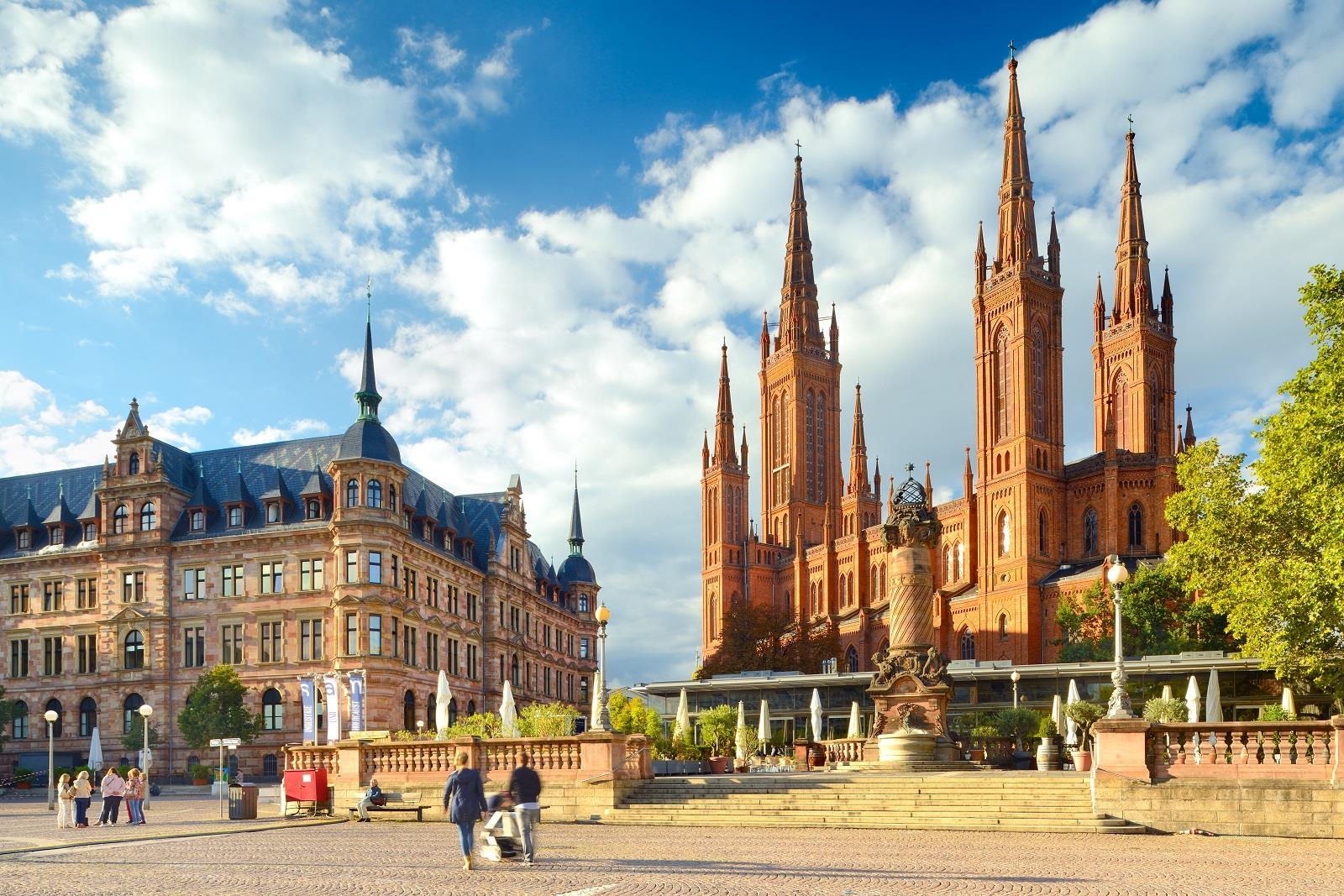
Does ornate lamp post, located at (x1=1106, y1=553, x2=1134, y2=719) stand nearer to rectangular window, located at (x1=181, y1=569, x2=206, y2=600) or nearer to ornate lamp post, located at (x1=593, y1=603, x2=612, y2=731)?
ornate lamp post, located at (x1=593, y1=603, x2=612, y2=731)

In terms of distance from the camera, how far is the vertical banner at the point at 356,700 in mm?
57219

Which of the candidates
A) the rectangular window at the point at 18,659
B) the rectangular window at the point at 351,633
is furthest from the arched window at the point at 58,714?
the rectangular window at the point at 351,633

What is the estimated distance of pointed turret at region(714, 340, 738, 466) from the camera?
142 m

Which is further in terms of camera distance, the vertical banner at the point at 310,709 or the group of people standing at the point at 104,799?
the vertical banner at the point at 310,709

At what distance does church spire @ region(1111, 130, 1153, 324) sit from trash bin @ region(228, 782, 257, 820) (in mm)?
103498

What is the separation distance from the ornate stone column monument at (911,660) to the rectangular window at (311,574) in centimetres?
3112

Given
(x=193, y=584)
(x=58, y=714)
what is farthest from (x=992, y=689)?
(x=58, y=714)

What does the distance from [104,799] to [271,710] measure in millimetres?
29259

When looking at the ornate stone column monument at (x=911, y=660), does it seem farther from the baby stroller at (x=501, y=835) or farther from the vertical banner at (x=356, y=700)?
the vertical banner at (x=356, y=700)

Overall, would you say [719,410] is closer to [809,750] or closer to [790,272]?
[790,272]

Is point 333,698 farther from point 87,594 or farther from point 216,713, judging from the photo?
point 87,594

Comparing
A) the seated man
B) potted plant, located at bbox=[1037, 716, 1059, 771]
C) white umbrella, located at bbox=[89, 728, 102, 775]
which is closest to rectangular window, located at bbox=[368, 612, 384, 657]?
white umbrella, located at bbox=[89, 728, 102, 775]

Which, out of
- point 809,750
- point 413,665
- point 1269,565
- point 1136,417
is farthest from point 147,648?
point 1136,417

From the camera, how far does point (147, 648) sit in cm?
6347
